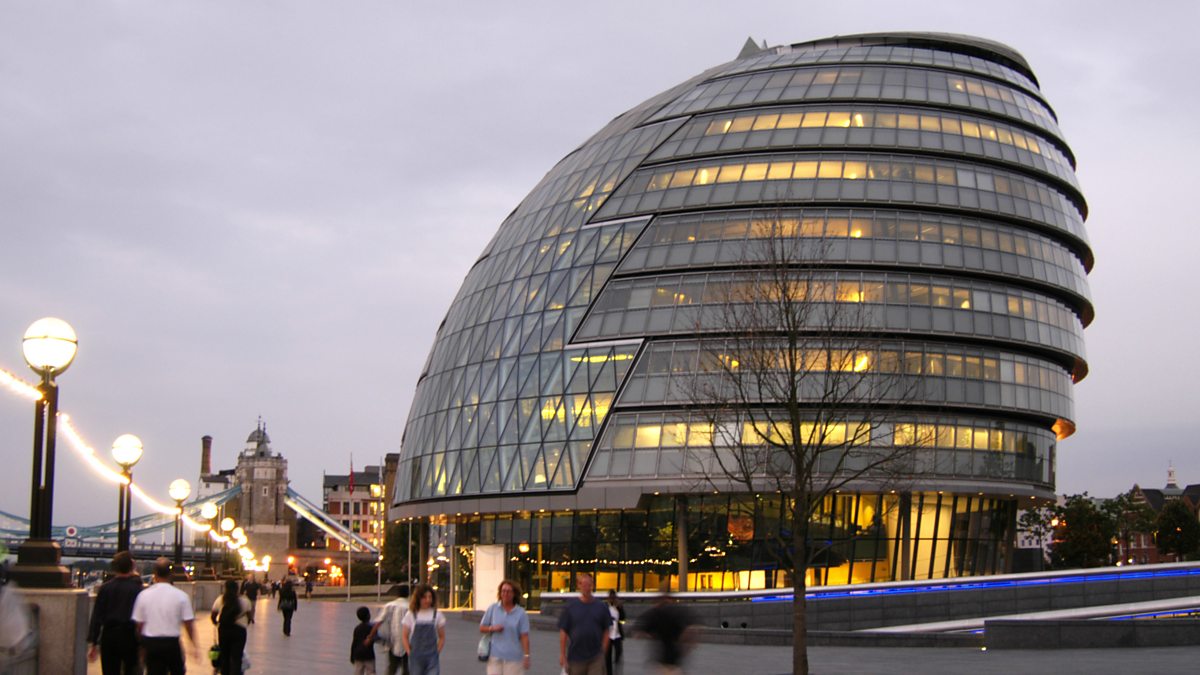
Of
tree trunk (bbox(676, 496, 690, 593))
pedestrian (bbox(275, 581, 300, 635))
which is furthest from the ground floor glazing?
pedestrian (bbox(275, 581, 300, 635))

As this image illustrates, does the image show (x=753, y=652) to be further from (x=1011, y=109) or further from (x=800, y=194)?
(x=1011, y=109)

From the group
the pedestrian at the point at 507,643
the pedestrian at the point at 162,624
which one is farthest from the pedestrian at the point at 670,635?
the pedestrian at the point at 162,624

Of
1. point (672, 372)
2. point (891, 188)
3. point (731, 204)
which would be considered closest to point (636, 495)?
point (672, 372)

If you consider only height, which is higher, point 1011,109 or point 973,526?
point 1011,109

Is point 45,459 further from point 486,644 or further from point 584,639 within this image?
point 584,639

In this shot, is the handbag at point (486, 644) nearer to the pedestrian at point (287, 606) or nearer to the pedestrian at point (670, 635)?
the pedestrian at point (670, 635)

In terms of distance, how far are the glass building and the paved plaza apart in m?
21.7

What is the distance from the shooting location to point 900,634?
3991 cm

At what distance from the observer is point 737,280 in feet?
190

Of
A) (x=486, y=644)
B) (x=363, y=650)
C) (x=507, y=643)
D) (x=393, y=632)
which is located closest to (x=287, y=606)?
(x=363, y=650)

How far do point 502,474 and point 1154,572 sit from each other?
104 ft

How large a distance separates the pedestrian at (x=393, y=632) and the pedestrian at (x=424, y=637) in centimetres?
82

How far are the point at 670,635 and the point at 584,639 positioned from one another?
48.0 inches

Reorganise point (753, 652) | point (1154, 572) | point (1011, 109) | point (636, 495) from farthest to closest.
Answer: point (1011, 109) → point (636, 495) → point (1154, 572) → point (753, 652)
